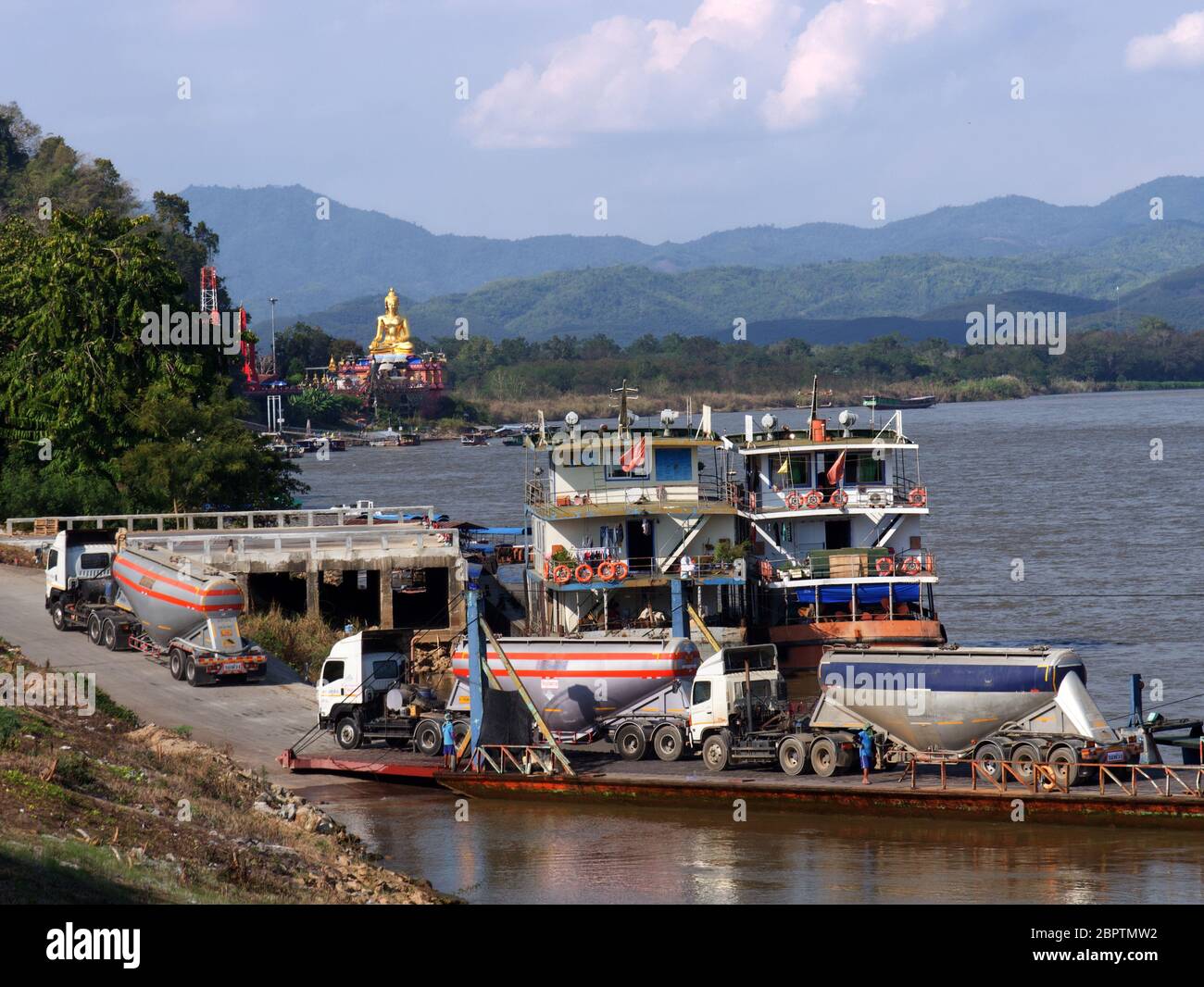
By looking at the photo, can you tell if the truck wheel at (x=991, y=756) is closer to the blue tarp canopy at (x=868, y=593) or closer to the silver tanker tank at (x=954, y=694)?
the silver tanker tank at (x=954, y=694)

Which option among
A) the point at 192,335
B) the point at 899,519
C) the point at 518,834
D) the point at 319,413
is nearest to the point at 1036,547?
the point at 899,519

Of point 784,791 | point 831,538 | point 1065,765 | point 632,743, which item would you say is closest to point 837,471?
point 831,538

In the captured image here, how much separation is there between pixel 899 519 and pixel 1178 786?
53.8 ft

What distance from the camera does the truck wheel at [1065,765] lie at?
102 ft

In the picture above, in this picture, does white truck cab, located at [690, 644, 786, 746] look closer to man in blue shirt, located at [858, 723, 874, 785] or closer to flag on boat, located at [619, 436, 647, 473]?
man in blue shirt, located at [858, 723, 874, 785]

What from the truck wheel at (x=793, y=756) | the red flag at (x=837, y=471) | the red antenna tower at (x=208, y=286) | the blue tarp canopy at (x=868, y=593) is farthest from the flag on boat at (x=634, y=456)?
the red antenna tower at (x=208, y=286)

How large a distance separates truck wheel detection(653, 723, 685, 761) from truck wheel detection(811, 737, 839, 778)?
3.28m

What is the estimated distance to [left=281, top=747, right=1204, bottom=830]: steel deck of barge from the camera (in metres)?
30.5

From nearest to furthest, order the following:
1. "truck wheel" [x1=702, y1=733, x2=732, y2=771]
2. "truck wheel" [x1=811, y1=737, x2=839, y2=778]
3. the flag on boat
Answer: "truck wheel" [x1=811, y1=737, x2=839, y2=778], "truck wheel" [x1=702, y1=733, x2=732, y2=771], the flag on boat

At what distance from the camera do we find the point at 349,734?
123 ft

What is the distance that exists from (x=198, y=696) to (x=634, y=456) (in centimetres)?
1334

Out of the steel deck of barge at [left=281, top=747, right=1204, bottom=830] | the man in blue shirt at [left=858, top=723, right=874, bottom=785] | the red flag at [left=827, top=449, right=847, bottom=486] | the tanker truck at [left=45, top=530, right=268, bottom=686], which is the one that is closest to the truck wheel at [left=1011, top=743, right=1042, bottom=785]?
the steel deck of barge at [left=281, top=747, right=1204, bottom=830]
